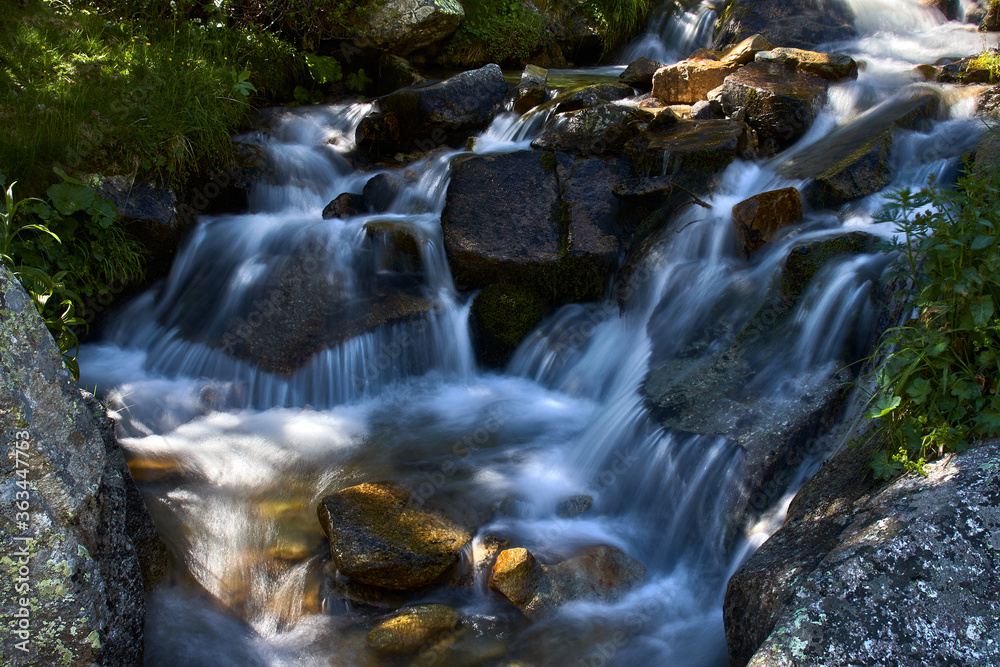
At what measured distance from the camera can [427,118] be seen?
725 cm

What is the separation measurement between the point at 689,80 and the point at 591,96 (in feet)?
3.84

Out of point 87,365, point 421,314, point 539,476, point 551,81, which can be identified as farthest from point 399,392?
point 551,81

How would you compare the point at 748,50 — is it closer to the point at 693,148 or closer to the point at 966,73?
the point at 966,73

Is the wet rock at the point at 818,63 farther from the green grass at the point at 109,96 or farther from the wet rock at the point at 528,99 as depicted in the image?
the green grass at the point at 109,96

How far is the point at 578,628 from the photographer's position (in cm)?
322

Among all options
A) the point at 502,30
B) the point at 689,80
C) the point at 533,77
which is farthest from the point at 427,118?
the point at 502,30

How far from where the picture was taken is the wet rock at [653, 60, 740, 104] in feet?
22.7

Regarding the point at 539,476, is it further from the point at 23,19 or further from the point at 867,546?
the point at 23,19

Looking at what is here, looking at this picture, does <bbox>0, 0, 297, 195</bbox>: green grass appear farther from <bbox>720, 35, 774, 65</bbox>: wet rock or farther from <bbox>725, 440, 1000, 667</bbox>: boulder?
<bbox>725, 440, 1000, 667</bbox>: boulder

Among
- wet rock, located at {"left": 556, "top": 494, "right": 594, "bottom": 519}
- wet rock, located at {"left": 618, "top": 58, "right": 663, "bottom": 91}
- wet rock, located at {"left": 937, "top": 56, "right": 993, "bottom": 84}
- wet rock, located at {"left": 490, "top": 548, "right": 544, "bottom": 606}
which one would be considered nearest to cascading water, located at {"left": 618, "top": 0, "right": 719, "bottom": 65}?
wet rock, located at {"left": 618, "top": 58, "right": 663, "bottom": 91}

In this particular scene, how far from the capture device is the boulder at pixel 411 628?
3.08 metres

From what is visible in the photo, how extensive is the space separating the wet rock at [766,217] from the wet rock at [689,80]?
8.29 feet

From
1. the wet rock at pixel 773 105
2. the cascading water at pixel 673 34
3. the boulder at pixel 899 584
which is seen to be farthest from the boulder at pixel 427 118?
the boulder at pixel 899 584

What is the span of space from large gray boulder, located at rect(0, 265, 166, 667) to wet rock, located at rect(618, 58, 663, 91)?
22.0 feet
